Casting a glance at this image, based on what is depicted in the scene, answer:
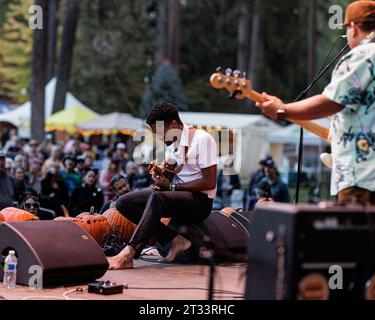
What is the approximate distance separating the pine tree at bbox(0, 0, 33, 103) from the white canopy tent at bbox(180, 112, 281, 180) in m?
16.9

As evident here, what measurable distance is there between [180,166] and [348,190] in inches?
107

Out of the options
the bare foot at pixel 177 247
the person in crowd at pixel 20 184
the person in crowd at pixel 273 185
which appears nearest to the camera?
the bare foot at pixel 177 247

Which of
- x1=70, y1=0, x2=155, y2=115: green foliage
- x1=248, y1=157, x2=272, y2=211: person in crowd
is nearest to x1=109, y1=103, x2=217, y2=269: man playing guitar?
x1=248, y1=157, x2=272, y2=211: person in crowd

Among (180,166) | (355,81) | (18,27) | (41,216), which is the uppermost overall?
(18,27)

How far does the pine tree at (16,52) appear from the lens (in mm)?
48281

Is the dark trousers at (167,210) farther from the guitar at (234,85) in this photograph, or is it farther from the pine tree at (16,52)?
the pine tree at (16,52)

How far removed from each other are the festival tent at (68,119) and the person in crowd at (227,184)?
32.8 feet

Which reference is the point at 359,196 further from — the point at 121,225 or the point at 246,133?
the point at 246,133

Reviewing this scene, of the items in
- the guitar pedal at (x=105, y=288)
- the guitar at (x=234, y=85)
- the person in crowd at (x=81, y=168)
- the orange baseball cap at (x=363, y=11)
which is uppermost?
the orange baseball cap at (x=363, y=11)

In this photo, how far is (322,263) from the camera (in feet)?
14.9

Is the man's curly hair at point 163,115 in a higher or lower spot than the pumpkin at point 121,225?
higher

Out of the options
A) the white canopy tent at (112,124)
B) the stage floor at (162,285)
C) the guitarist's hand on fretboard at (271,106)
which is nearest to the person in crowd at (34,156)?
the stage floor at (162,285)

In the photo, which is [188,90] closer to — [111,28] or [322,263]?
[111,28]
